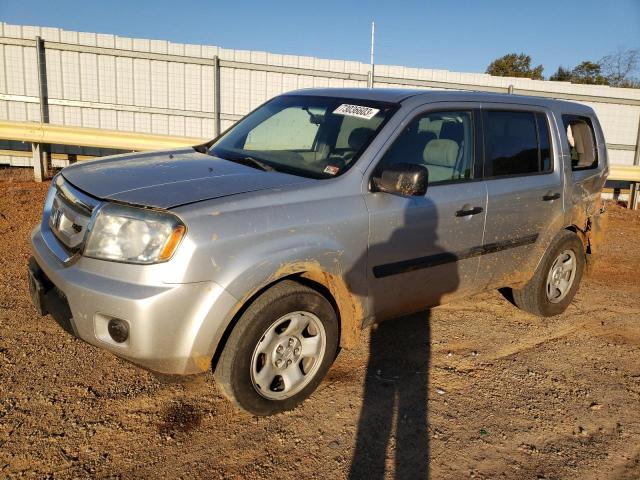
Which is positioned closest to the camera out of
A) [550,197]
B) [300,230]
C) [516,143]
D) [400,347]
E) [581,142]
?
[300,230]

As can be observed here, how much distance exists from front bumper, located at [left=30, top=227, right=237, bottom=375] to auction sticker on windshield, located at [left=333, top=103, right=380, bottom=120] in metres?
1.67

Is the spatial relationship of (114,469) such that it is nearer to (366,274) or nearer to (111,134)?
(366,274)

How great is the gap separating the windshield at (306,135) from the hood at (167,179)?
222mm

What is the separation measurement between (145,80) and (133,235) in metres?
9.40

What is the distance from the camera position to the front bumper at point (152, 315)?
2.68 metres

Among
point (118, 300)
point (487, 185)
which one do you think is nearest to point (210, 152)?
point (118, 300)

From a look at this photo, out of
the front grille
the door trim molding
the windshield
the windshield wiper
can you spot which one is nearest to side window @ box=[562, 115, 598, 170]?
the door trim molding

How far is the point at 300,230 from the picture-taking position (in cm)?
309

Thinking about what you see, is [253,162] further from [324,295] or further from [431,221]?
[431,221]

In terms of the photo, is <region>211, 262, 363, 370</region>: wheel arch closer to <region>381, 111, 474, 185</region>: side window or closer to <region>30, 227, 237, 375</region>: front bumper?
<region>30, 227, 237, 375</region>: front bumper

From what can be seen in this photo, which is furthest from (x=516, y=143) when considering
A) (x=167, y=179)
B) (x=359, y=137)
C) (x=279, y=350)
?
(x=167, y=179)

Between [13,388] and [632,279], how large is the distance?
6365mm

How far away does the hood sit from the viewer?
293 centimetres

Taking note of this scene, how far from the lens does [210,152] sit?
4191mm
